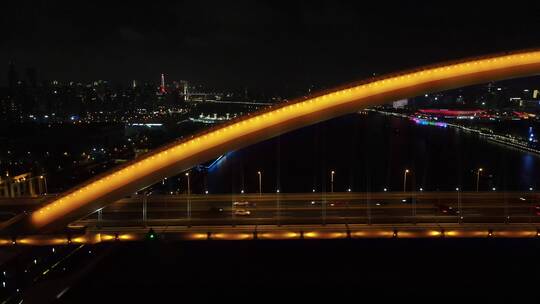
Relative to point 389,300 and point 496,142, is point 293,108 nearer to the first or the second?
point 389,300

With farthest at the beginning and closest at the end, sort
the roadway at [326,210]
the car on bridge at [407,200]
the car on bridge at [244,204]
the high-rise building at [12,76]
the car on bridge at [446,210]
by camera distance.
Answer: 1. the high-rise building at [12,76]
2. the car on bridge at [407,200]
3. the car on bridge at [244,204]
4. the car on bridge at [446,210]
5. the roadway at [326,210]

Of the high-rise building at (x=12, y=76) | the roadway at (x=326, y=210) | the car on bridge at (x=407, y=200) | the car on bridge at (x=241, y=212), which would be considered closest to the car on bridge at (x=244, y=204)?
the roadway at (x=326, y=210)

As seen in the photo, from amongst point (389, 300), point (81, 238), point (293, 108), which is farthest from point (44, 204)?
point (389, 300)

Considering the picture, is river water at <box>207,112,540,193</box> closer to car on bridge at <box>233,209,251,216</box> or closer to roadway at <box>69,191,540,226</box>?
roadway at <box>69,191,540,226</box>

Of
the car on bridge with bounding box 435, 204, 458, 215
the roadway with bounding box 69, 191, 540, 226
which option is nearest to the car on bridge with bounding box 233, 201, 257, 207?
the roadway with bounding box 69, 191, 540, 226

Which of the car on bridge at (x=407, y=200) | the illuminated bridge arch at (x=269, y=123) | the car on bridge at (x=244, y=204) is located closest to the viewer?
the illuminated bridge arch at (x=269, y=123)

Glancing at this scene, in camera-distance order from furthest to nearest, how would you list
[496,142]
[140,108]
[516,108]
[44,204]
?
[140,108], [516,108], [496,142], [44,204]

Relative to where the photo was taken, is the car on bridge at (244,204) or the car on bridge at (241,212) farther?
the car on bridge at (244,204)

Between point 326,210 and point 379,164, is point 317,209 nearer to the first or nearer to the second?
Result: point 326,210

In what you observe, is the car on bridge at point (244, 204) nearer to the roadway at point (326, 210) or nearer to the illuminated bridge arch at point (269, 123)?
the roadway at point (326, 210)
